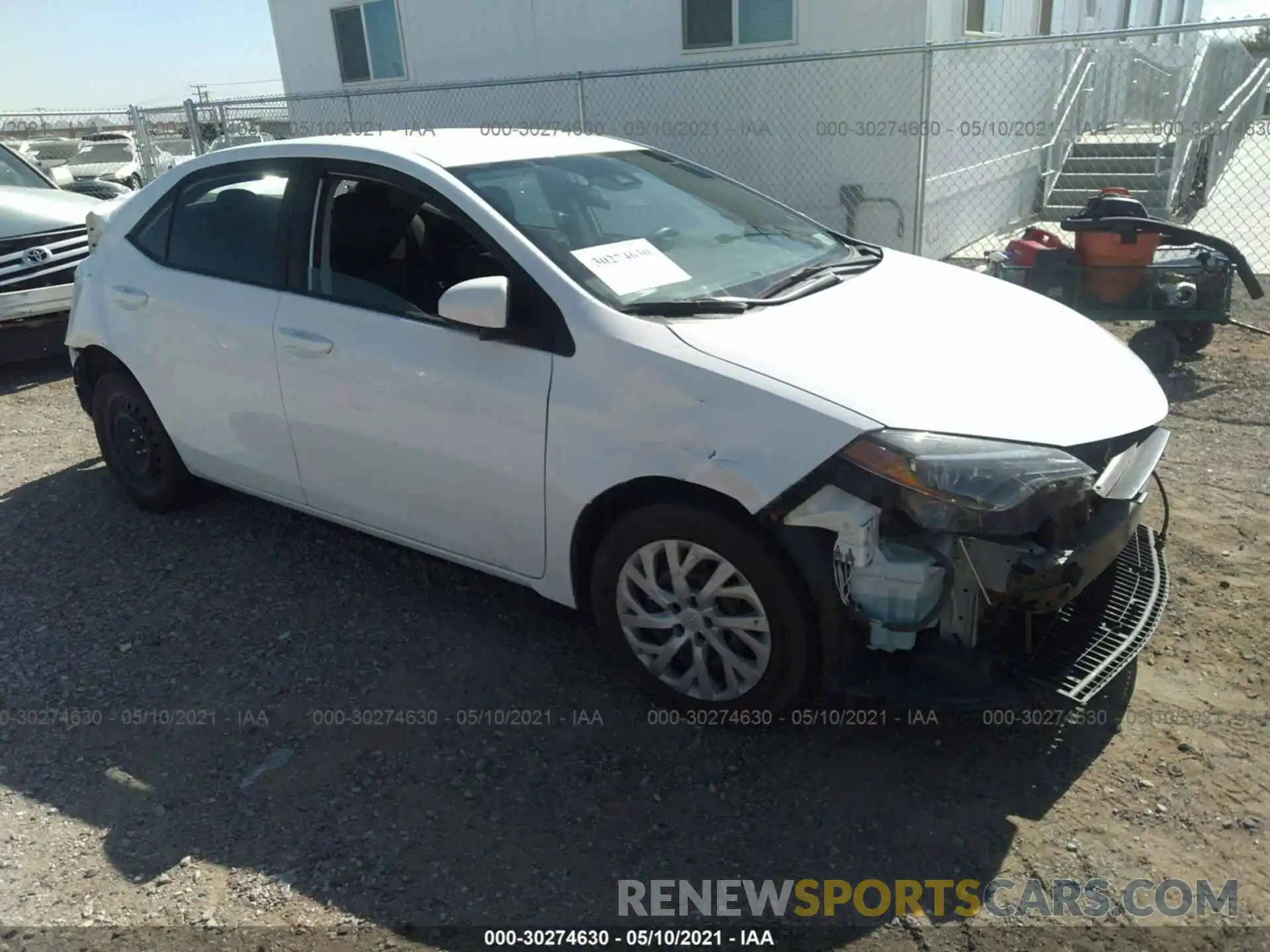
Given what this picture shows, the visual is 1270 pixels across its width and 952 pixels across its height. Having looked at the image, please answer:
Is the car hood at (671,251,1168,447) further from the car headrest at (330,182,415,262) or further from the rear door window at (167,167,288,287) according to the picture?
the rear door window at (167,167,288,287)

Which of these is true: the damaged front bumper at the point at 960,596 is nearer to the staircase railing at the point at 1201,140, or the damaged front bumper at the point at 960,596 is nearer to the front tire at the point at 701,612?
the front tire at the point at 701,612

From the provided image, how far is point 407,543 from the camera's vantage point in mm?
3590

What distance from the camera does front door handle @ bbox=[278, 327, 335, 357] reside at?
3510 mm

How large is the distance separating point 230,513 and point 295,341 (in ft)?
5.06

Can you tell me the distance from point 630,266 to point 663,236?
41 centimetres

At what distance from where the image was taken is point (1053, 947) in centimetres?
228

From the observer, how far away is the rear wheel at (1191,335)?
645 centimetres

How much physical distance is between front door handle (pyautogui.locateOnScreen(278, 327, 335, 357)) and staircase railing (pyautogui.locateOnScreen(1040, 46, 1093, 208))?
10.6m

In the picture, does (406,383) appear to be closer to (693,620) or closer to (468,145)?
(468,145)

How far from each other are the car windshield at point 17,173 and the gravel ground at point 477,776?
609 centimetres

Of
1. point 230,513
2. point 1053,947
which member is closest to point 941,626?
point 1053,947

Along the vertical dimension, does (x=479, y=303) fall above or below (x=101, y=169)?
above

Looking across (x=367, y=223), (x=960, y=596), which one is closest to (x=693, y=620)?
(x=960, y=596)

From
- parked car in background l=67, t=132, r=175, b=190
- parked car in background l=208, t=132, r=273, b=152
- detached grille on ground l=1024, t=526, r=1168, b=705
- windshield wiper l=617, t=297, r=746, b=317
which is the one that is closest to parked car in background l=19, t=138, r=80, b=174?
parked car in background l=67, t=132, r=175, b=190
